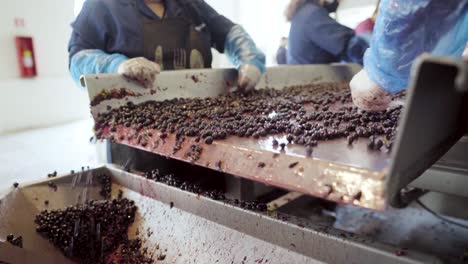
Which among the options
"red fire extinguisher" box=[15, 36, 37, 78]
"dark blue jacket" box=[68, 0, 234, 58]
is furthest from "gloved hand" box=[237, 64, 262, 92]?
"red fire extinguisher" box=[15, 36, 37, 78]

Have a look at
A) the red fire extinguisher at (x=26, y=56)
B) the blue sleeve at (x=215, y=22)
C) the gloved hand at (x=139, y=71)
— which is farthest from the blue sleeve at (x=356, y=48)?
the red fire extinguisher at (x=26, y=56)

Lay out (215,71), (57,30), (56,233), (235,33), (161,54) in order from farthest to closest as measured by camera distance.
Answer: (57,30), (235,33), (161,54), (215,71), (56,233)

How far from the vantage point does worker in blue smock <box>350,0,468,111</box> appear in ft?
2.61

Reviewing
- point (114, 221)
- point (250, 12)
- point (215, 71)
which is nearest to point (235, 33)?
point (215, 71)

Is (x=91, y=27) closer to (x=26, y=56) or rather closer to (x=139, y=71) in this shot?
(x=139, y=71)

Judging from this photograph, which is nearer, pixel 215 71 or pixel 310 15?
pixel 215 71

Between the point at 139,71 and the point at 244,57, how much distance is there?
0.83m

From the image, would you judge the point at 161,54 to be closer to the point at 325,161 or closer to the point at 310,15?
the point at 310,15

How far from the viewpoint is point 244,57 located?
2.13m

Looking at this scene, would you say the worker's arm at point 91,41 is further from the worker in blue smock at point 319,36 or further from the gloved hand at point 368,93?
the worker in blue smock at point 319,36

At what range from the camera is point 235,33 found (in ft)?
7.52

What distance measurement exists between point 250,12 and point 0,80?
3.60 metres

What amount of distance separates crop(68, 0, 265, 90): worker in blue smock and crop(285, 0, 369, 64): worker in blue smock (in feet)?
2.48

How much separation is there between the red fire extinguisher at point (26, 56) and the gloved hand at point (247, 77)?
323cm
